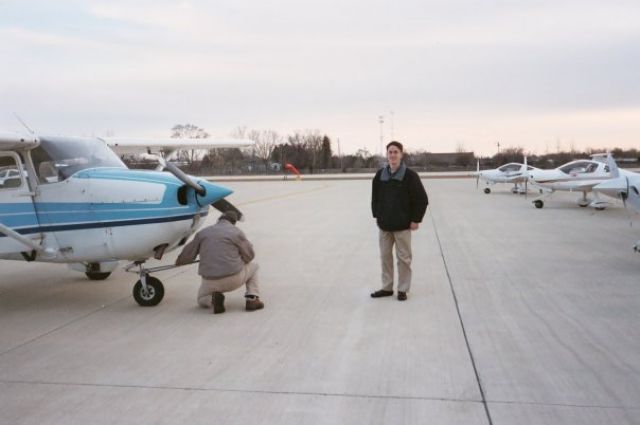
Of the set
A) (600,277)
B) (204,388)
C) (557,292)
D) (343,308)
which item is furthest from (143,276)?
(600,277)

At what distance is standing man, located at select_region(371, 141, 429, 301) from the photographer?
6395 mm

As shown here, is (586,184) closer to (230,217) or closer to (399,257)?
(399,257)

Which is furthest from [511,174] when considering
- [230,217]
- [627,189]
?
[230,217]

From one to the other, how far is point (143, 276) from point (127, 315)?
1.75ft

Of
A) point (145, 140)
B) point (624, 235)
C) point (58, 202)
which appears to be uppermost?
point (145, 140)

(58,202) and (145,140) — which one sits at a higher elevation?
(145,140)

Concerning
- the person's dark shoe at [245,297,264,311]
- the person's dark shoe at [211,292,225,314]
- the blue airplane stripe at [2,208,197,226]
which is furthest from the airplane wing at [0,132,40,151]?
the person's dark shoe at [245,297,264,311]

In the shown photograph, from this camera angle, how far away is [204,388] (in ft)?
13.4

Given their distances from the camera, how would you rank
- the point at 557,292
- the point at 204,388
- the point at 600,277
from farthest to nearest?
the point at 600,277
the point at 557,292
the point at 204,388

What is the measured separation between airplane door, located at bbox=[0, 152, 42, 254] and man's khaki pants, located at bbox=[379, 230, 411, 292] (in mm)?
4118

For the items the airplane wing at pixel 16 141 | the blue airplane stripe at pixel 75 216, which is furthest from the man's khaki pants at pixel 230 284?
the airplane wing at pixel 16 141

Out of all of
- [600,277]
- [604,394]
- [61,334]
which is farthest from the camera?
[600,277]

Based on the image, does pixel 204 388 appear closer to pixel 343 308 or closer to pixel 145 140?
pixel 343 308

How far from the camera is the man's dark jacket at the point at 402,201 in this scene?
6.39 m
